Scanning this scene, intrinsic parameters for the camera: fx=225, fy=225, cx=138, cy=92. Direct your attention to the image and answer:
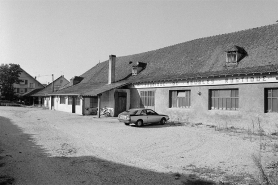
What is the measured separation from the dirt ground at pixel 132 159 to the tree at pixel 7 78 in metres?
44.3

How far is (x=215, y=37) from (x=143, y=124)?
41.9ft

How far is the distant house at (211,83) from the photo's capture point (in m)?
14.8

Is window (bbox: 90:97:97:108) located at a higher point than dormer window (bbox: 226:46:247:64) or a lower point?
lower

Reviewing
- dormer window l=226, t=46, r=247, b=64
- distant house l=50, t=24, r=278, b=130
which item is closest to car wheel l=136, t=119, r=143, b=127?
distant house l=50, t=24, r=278, b=130

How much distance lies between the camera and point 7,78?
50.2m

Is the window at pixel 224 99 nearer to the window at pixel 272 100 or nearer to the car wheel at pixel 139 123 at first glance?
the window at pixel 272 100

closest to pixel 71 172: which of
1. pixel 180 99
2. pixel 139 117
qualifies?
pixel 139 117

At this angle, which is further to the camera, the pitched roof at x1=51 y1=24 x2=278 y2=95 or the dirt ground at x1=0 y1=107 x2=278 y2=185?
the pitched roof at x1=51 y1=24 x2=278 y2=95

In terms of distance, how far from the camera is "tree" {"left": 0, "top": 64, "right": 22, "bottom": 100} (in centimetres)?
5000

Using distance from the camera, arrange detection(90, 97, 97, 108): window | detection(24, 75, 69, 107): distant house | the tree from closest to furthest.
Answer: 1. detection(90, 97, 97, 108): window
2. detection(24, 75, 69, 107): distant house
3. the tree

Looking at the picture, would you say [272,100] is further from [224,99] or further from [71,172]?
[71,172]

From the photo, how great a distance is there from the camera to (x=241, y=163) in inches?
307

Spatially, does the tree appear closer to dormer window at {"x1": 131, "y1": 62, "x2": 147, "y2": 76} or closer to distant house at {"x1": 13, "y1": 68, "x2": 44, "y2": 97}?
distant house at {"x1": 13, "y1": 68, "x2": 44, "y2": 97}

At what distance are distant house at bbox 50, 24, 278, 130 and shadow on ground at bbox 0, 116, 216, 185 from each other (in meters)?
10.6
